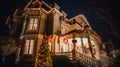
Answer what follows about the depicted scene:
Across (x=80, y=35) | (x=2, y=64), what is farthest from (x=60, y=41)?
(x=2, y=64)

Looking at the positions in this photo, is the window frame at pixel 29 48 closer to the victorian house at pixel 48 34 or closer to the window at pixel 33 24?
the victorian house at pixel 48 34

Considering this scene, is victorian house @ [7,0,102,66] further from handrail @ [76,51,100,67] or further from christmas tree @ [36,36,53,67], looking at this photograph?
christmas tree @ [36,36,53,67]

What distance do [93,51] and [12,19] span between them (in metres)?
18.6

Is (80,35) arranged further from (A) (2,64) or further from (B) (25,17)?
(A) (2,64)

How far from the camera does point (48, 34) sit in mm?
24406

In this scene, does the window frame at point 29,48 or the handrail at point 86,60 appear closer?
the handrail at point 86,60

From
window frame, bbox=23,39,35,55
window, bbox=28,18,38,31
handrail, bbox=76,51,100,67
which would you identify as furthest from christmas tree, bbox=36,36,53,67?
window, bbox=28,18,38,31

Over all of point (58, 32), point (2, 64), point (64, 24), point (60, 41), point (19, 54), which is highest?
point (64, 24)

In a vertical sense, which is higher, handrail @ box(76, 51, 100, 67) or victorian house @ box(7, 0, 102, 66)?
victorian house @ box(7, 0, 102, 66)

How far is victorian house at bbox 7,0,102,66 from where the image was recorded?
73.0 feet

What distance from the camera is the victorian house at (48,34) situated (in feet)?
73.0

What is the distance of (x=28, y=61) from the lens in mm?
21375

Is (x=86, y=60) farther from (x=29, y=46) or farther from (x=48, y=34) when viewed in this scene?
→ (x=29, y=46)

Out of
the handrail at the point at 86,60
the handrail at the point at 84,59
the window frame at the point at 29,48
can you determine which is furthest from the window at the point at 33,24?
the handrail at the point at 86,60
